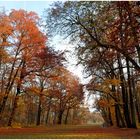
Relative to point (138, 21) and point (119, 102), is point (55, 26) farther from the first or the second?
point (119, 102)

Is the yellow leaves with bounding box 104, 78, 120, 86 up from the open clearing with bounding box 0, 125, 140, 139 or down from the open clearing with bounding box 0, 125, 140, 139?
up

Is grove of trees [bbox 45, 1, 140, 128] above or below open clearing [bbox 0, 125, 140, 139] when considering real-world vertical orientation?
above

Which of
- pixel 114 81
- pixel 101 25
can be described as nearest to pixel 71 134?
pixel 101 25

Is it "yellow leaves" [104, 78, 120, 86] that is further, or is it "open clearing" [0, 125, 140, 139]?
"yellow leaves" [104, 78, 120, 86]

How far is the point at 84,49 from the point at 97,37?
4.78 feet

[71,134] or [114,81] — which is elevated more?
[114,81]

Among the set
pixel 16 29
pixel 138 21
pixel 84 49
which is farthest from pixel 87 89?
pixel 138 21

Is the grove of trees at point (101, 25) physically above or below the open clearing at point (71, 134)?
above

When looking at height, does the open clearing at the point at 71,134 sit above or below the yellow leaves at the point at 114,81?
below

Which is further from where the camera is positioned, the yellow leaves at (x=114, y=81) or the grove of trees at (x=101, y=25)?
the yellow leaves at (x=114, y=81)

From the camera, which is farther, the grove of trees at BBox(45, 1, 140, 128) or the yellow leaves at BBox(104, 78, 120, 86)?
the yellow leaves at BBox(104, 78, 120, 86)

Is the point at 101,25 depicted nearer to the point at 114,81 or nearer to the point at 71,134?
the point at 71,134

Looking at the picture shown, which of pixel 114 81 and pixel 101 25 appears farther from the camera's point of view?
pixel 114 81

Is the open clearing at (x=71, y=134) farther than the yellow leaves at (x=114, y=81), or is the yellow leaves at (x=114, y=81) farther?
the yellow leaves at (x=114, y=81)
